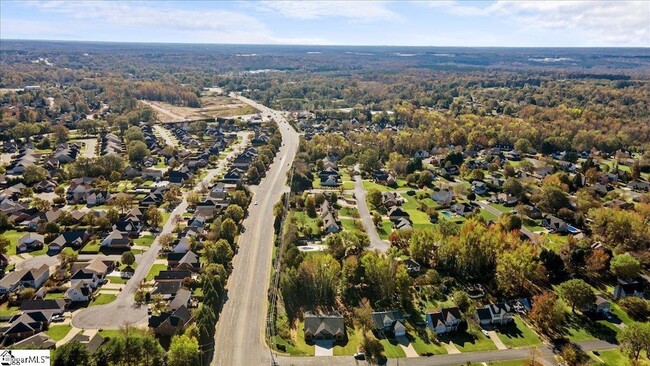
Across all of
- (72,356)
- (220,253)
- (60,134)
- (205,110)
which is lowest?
(220,253)

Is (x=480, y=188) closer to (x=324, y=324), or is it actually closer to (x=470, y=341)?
(x=470, y=341)

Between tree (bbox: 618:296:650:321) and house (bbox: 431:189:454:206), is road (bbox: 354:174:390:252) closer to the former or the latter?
house (bbox: 431:189:454:206)

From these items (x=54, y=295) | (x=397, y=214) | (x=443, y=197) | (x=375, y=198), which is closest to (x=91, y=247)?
(x=54, y=295)

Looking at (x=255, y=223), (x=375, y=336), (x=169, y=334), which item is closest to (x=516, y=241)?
(x=375, y=336)

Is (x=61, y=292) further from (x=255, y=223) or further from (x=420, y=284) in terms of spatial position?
(x=420, y=284)

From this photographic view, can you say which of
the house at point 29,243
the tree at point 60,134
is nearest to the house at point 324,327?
the house at point 29,243

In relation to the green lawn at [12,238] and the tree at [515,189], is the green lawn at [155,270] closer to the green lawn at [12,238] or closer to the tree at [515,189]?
the green lawn at [12,238]
